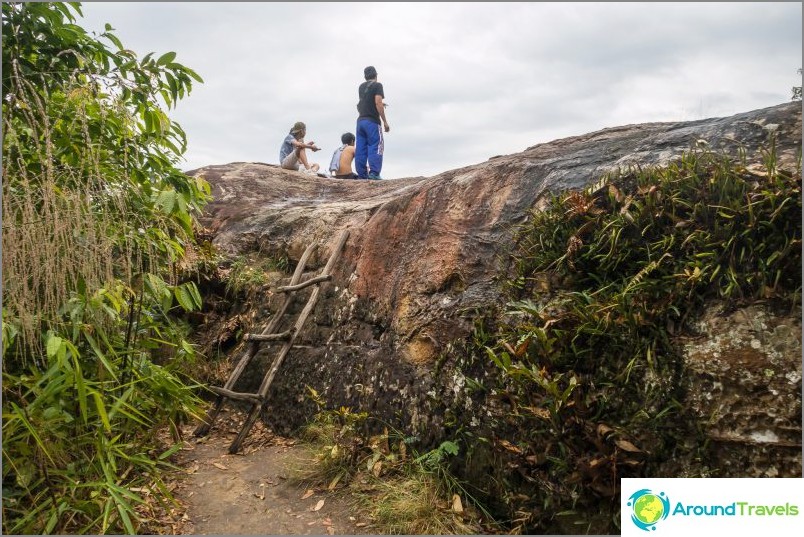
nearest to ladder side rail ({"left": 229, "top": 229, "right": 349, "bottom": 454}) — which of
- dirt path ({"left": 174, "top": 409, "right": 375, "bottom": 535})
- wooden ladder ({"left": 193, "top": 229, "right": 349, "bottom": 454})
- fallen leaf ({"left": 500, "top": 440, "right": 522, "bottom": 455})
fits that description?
wooden ladder ({"left": 193, "top": 229, "right": 349, "bottom": 454})

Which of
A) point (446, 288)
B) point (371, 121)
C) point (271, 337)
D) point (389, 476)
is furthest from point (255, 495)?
point (371, 121)

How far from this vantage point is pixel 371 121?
29.6 ft

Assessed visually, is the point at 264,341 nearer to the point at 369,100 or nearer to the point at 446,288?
the point at 446,288

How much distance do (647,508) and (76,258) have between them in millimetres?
3112

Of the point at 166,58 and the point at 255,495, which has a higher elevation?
the point at 166,58

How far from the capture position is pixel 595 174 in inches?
147

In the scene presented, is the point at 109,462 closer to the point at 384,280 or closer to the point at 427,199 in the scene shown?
the point at 384,280

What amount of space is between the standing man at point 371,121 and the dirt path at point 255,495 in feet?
18.5

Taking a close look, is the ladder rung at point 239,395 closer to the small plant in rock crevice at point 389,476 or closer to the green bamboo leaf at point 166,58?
the small plant in rock crevice at point 389,476

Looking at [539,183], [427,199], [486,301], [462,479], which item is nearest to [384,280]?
[427,199]

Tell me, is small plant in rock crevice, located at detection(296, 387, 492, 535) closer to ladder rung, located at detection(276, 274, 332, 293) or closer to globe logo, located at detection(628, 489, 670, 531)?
globe logo, located at detection(628, 489, 670, 531)

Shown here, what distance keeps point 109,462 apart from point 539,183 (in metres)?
3.39

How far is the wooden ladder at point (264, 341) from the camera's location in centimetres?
452

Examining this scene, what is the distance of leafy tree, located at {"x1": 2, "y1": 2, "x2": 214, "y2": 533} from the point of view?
2.65m
